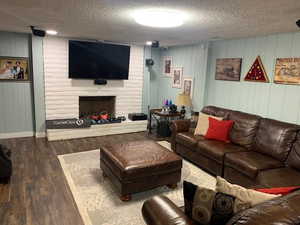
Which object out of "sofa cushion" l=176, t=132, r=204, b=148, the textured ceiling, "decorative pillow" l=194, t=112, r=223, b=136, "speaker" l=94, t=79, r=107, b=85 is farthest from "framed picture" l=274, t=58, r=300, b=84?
"speaker" l=94, t=79, r=107, b=85

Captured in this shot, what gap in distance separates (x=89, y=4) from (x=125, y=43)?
3512mm

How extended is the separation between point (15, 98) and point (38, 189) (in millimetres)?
2769

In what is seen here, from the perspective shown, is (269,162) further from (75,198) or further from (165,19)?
(75,198)

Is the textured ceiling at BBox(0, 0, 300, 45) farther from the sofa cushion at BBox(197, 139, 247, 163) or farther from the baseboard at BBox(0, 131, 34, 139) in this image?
the baseboard at BBox(0, 131, 34, 139)

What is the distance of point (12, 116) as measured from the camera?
16.6 feet

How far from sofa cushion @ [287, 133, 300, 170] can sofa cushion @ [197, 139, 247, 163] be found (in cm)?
67

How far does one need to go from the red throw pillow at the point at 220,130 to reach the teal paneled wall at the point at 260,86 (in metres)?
0.59

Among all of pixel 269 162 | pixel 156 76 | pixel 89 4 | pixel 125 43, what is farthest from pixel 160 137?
pixel 89 4

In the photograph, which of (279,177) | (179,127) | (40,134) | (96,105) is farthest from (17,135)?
(279,177)

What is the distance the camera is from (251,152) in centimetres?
346

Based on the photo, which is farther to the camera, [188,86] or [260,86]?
[188,86]

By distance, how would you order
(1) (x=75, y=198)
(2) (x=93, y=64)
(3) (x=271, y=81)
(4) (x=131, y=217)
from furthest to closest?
(2) (x=93, y=64)
(3) (x=271, y=81)
(1) (x=75, y=198)
(4) (x=131, y=217)

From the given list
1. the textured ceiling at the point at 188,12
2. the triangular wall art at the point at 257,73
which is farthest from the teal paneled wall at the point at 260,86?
the textured ceiling at the point at 188,12

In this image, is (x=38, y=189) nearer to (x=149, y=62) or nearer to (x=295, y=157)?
(x=295, y=157)
